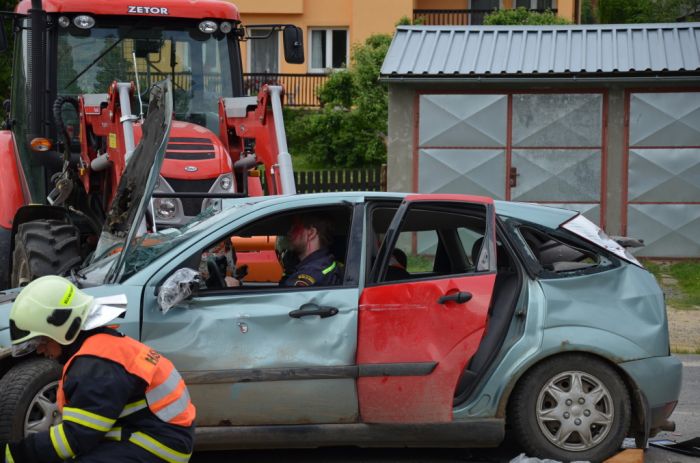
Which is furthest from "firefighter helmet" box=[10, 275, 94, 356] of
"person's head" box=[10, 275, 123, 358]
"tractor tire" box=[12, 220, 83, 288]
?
"tractor tire" box=[12, 220, 83, 288]

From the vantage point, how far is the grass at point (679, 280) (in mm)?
13781

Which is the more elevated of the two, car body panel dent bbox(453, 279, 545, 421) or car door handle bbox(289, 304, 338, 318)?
car door handle bbox(289, 304, 338, 318)

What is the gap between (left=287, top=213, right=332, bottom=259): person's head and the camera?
693 cm

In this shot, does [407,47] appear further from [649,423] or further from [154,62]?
[649,423]

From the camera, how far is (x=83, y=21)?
987 cm

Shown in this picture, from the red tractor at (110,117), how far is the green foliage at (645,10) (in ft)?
68.3

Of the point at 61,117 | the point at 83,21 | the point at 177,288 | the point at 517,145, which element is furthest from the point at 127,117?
the point at 517,145

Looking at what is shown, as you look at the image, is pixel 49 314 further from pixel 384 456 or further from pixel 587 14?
pixel 587 14

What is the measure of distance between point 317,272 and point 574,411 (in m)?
1.62

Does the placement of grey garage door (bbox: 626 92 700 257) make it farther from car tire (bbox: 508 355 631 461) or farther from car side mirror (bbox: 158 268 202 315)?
car side mirror (bbox: 158 268 202 315)

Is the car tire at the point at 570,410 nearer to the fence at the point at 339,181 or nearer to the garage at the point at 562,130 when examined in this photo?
the garage at the point at 562,130

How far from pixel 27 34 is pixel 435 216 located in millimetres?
4777

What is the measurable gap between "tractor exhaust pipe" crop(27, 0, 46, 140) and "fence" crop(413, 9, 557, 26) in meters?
19.8

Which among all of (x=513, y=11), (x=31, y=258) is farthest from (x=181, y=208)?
(x=513, y=11)
